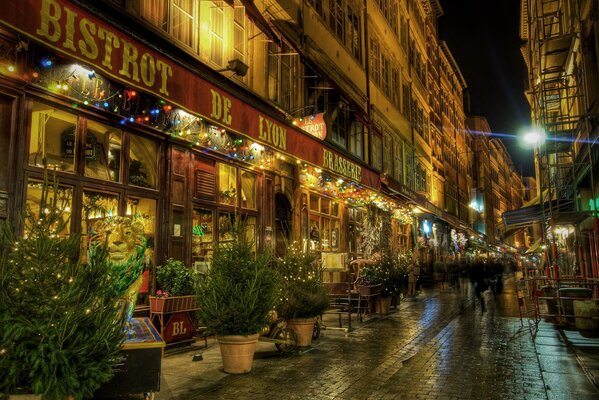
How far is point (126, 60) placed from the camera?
6.96 m

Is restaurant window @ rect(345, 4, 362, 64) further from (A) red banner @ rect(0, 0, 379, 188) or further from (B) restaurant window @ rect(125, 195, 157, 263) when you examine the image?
(B) restaurant window @ rect(125, 195, 157, 263)

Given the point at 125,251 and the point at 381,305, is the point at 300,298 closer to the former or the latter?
the point at 125,251

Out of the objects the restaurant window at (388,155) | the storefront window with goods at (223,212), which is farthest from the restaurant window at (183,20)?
the restaurant window at (388,155)

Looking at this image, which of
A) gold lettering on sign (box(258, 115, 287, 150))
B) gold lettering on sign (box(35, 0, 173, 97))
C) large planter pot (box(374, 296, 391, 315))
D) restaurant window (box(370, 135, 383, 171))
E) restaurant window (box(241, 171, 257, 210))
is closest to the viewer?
gold lettering on sign (box(35, 0, 173, 97))

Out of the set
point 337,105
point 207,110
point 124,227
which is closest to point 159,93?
point 207,110

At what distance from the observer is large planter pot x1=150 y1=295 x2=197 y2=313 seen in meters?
8.36

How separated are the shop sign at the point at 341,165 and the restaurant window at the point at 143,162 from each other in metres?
4.99

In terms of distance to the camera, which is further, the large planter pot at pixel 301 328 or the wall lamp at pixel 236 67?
the wall lamp at pixel 236 67

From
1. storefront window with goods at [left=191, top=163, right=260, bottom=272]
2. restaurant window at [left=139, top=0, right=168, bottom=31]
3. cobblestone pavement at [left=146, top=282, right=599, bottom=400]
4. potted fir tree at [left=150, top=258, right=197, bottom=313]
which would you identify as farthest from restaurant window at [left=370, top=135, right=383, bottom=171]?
potted fir tree at [left=150, top=258, right=197, bottom=313]

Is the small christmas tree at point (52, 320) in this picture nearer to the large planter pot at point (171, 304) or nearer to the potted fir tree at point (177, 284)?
the large planter pot at point (171, 304)

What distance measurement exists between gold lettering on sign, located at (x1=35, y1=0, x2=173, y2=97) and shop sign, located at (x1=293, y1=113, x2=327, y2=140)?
7.39 metres

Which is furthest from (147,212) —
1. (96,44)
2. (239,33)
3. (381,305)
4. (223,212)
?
(381,305)

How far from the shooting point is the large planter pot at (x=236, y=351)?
7.05 m

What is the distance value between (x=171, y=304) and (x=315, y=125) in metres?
8.24
